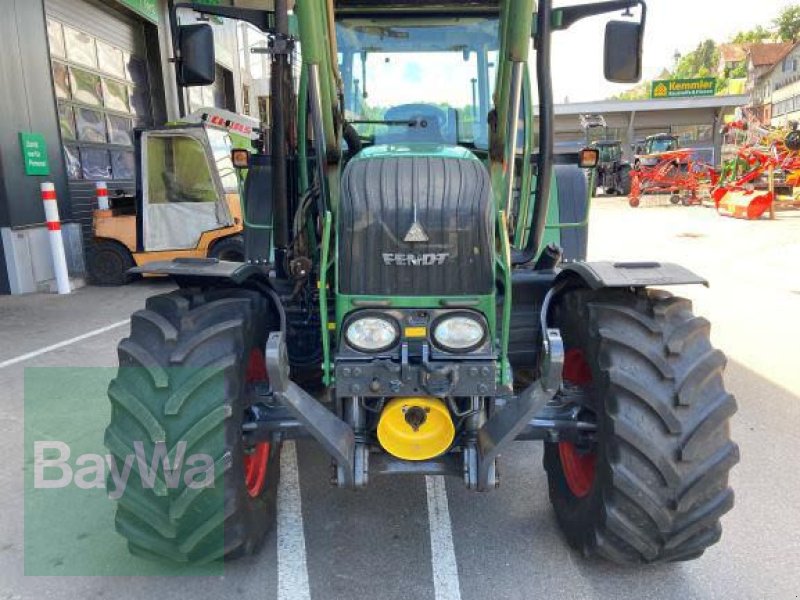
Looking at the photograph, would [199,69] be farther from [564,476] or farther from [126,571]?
[564,476]

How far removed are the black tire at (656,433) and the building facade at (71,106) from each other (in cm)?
862

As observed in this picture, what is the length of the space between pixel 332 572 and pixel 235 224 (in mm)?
7283

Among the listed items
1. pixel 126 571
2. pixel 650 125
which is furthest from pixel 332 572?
pixel 650 125

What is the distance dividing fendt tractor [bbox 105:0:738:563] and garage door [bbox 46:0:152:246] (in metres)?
8.87

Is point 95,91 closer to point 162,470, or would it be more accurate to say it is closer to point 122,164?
point 122,164

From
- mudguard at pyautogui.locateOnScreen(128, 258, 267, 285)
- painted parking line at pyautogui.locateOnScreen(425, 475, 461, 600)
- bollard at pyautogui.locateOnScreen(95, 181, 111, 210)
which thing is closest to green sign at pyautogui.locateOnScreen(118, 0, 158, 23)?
bollard at pyautogui.locateOnScreen(95, 181, 111, 210)

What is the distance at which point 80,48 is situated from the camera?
36.1 ft

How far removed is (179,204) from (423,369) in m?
7.57

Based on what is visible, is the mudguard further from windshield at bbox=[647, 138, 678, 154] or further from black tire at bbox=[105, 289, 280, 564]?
windshield at bbox=[647, 138, 678, 154]

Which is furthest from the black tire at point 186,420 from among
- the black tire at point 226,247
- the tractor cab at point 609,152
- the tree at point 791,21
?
the tree at point 791,21

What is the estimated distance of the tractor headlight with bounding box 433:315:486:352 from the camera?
2488 millimetres

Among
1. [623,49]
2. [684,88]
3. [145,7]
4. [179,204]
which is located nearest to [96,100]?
[145,7]

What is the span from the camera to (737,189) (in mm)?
18109

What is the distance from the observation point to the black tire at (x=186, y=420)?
94.9 inches
